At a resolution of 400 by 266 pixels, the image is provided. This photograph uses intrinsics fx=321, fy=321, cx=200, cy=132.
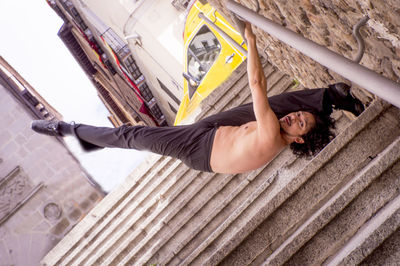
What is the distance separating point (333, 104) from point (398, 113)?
52 cm

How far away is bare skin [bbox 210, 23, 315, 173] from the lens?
5.87ft

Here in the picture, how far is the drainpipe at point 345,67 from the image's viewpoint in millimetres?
960

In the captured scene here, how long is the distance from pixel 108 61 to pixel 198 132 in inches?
696

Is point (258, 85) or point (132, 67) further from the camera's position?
point (132, 67)

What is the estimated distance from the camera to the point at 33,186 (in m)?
5.15

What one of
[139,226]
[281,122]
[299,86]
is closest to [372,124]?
[281,122]

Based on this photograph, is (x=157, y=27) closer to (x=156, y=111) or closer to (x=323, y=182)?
(x=323, y=182)

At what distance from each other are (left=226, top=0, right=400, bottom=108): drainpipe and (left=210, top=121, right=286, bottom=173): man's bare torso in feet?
2.49

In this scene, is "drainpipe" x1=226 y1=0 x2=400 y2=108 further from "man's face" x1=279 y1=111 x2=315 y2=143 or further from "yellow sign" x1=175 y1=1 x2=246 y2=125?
"yellow sign" x1=175 y1=1 x2=246 y2=125

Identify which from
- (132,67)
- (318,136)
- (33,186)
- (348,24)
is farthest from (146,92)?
(348,24)

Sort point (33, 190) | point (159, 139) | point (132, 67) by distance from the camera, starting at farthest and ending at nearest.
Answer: point (132, 67) → point (33, 190) → point (159, 139)

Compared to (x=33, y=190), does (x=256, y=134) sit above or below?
below

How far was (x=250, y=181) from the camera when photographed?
3.52 metres

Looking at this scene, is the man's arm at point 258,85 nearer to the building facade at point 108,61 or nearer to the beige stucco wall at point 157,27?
the beige stucco wall at point 157,27
